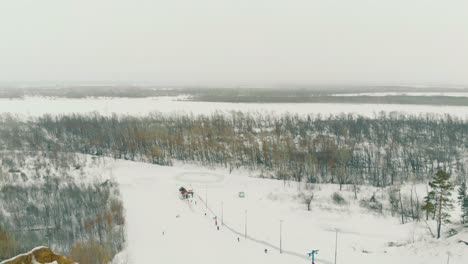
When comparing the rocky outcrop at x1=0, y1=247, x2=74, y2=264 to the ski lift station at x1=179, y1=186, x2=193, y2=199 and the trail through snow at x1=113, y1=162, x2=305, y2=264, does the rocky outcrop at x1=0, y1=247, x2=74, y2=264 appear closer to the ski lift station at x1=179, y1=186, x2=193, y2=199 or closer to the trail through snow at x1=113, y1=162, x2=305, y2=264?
the trail through snow at x1=113, y1=162, x2=305, y2=264

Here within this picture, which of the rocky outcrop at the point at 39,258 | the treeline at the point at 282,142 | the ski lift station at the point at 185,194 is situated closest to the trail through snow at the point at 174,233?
the ski lift station at the point at 185,194

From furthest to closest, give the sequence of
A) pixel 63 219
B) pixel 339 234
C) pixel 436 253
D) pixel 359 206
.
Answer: pixel 359 206, pixel 63 219, pixel 339 234, pixel 436 253

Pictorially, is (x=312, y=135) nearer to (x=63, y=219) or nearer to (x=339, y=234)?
(x=339, y=234)

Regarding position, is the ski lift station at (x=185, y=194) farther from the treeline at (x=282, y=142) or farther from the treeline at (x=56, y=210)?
the treeline at (x=282, y=142)

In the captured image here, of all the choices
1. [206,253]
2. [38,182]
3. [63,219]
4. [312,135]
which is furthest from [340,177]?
[38,182]

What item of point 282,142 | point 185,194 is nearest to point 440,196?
point 185,194

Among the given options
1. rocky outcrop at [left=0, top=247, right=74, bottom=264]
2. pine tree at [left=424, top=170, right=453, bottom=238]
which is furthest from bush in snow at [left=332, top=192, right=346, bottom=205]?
rocky outcrop at [left=0, top=247, right=74, bottom=264]
